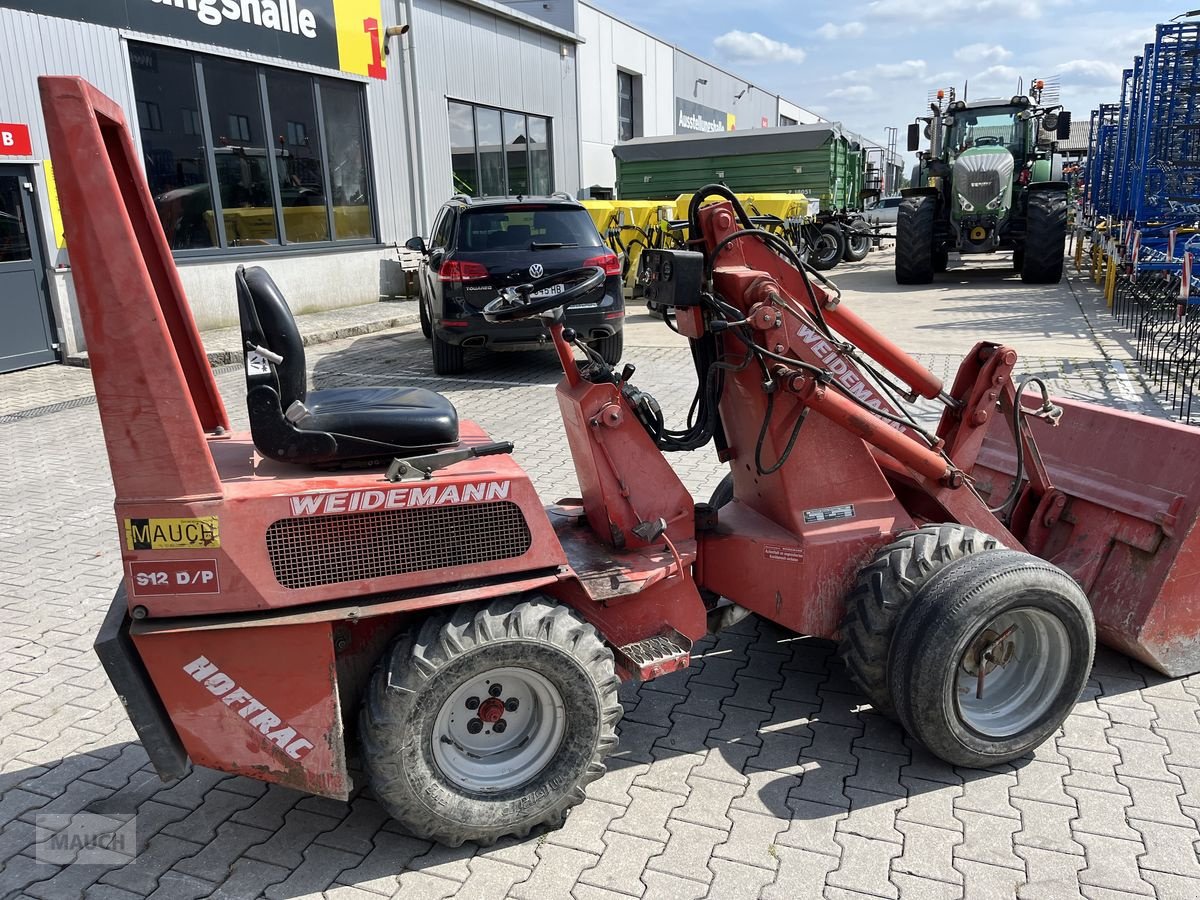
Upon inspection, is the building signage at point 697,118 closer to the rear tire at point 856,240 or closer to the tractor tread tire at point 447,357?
the rear tire at point 856,240

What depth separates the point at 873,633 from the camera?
333cm

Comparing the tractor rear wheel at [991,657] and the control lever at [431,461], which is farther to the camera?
the tractor rear wheel at [991,657]

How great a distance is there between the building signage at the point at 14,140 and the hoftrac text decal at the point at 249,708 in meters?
10.2

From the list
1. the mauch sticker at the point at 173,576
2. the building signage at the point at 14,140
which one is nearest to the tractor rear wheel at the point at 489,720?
the mauch sticker at the point at 173,576

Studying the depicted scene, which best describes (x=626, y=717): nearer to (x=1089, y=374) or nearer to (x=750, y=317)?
(x=750, y=317)

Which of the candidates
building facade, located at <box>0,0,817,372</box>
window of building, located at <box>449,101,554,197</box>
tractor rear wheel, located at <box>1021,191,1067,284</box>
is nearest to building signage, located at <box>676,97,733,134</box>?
building facade, located at <box>0,0,817,372</box>

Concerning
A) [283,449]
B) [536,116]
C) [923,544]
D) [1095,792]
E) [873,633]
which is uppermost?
[536,116]

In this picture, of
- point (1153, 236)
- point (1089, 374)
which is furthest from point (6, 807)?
point (1153, 236)

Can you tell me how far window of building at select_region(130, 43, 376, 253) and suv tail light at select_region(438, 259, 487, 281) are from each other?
482 centimetres

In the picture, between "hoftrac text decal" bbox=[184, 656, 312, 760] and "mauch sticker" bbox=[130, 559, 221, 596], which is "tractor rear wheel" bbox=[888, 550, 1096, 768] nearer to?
"hoftrac text decal" bbox=[184, 656, 312, 760]

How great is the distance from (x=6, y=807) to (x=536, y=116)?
20.2m

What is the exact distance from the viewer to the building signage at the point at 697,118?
3384 cm

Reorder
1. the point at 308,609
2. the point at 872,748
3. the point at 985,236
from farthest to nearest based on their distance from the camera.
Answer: the point at 985,236 → the point at 872,748 → the point at 308,609

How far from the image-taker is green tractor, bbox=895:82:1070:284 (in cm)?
1639
